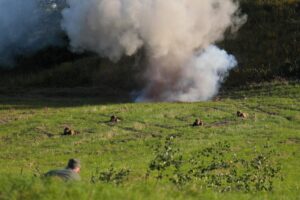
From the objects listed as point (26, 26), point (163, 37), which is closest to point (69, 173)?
point (163, 37)

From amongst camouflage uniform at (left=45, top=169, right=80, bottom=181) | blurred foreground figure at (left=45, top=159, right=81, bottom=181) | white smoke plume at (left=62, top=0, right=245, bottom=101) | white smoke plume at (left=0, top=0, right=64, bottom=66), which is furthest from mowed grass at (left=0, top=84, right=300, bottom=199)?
white smoke plume at (left=0, top=0, right=64, bottom=66)

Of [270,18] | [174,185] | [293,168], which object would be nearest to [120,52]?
[270,18]

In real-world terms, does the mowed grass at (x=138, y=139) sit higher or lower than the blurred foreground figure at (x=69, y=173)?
higher

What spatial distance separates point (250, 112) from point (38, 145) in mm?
15625

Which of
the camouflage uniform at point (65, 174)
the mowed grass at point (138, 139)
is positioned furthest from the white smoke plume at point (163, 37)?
the camouflage uniform at point (65, 174)

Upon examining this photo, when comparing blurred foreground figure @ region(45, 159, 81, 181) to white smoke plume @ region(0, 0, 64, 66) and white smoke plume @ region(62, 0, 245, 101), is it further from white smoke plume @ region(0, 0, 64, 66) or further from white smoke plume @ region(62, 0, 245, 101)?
white smoke plume @ region(0, 0, 64, 66)

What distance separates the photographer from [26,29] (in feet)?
238

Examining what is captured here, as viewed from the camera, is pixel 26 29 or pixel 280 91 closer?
pixel 280 91

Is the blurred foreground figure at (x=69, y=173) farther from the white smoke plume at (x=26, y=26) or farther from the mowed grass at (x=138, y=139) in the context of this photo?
the white smoke plume at (x=26, y=26)

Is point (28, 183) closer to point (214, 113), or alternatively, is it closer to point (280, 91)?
point (214, 113)

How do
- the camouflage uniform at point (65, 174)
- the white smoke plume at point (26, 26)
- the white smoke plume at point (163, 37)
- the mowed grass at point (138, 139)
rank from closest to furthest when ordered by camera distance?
the mowed grass at point (138, 139)
the camouflage uniform at point (65, 174)
the white smoke plume at point (163, 37)
the white smoke plume at point (26, 26)

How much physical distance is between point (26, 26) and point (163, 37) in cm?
2655

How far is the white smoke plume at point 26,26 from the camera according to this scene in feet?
232

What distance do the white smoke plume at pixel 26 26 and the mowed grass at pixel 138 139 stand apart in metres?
21.3
